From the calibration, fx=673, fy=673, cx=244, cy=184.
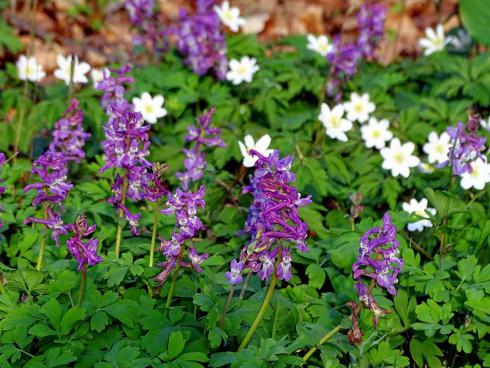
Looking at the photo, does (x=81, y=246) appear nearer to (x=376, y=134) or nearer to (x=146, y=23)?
(x=376, y=134)

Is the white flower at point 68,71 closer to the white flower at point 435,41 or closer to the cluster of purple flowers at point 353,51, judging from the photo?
the cluster of purple flowers at point 353,51


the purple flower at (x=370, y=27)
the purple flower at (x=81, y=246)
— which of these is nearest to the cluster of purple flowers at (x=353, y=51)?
the purple flower at (x=370, y=27)

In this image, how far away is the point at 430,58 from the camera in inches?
218

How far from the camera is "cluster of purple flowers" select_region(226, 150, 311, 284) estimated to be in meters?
2.45

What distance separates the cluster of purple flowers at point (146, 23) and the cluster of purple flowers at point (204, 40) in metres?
0.35

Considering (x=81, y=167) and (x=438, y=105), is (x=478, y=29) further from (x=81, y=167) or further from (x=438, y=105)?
(x=81, y=167)

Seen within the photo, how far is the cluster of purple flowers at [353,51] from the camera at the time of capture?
493cm

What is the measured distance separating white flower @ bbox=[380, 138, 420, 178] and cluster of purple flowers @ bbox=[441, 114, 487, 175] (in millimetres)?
465

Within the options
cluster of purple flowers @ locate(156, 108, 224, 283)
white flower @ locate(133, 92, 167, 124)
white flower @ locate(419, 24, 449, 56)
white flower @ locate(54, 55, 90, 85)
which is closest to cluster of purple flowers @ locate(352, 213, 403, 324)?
cluster of purple flowers @ locate(156, 108, 224, 283)

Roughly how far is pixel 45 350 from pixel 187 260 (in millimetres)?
756

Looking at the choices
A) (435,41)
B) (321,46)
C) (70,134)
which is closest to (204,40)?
(321,46)

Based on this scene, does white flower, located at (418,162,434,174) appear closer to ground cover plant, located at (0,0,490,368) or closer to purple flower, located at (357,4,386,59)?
ground cover plant, located at (0,0,490,368)

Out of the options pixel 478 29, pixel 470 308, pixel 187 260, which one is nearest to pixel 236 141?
pixel 187 260

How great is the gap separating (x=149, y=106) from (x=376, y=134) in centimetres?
155
